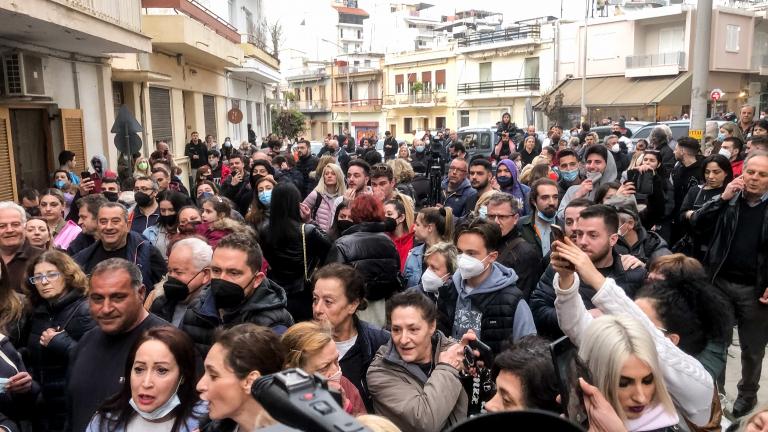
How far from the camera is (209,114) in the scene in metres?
21.0

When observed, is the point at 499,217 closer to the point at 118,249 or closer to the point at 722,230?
the point at 722,230

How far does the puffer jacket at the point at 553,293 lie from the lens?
3.75 metres

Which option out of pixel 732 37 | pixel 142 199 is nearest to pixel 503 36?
pixel 732 37

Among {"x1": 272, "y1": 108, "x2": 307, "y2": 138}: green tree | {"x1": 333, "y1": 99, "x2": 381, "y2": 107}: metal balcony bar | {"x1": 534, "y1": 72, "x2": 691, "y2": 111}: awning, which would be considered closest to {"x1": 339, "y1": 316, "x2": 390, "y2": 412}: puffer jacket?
{"x1": 534, "y1": 72, "x2": 691, "y2": 111}: awning

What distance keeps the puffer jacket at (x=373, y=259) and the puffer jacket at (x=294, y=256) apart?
0.40 meters

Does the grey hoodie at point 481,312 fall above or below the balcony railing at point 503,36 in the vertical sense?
below

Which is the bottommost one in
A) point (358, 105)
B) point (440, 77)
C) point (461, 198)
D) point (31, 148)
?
point (461, 198)

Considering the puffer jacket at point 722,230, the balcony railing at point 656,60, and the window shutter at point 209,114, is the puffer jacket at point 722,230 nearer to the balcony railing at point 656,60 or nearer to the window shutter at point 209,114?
the window shutter at point 209,114

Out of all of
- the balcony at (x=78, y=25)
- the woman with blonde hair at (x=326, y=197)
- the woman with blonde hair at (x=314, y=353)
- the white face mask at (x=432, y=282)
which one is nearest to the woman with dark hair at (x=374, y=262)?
the white face mask at (x=432, y=282)

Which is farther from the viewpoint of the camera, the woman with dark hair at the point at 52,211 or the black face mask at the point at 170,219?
the woman with dark hair at the point at 52,211

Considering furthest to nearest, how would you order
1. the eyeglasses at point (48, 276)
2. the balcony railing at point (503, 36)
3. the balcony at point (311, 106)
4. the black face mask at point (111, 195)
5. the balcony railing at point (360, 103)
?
1. the balcony at point (311, 106)
2. the balcony railing at point (360, 103)
3. the balcony railing at point (503, 36)
4. the black face mask at point (111, 195)
5. the eyeglasses at point (48, 276)

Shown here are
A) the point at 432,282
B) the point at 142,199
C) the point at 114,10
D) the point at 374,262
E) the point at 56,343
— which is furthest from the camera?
the point at 114,10

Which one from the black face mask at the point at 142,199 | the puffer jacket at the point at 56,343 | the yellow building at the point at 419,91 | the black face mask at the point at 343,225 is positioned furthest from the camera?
the yellow building at the point at 419,91

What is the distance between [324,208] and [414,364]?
Result: 387cm
